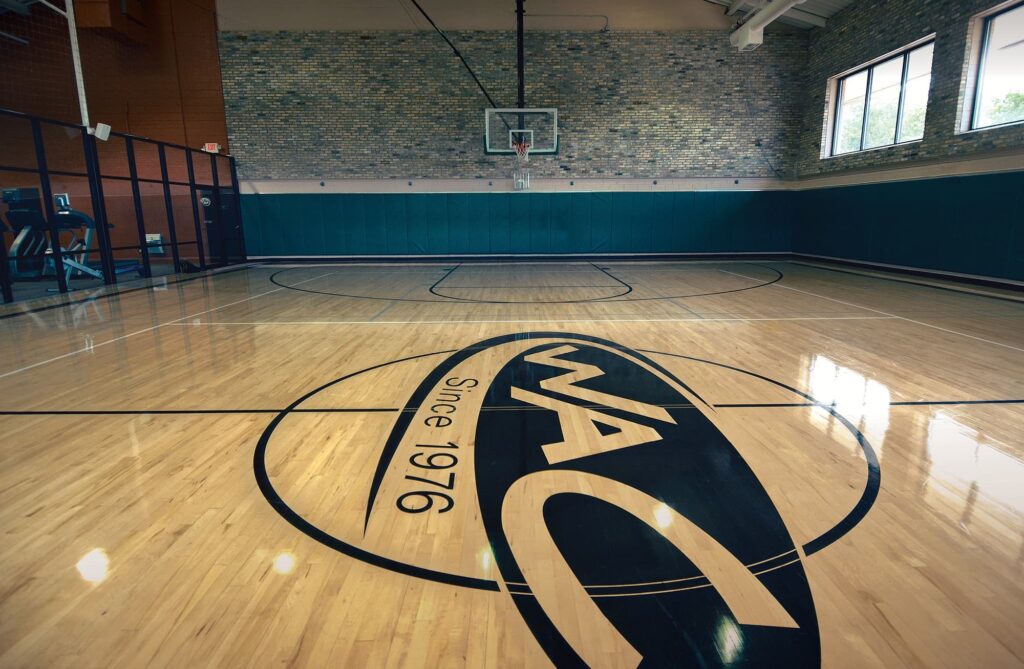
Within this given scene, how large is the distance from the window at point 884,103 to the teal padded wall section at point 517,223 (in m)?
2.33

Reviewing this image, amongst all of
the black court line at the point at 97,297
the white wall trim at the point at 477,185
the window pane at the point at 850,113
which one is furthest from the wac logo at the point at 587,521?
the window pane at the point at 850,113

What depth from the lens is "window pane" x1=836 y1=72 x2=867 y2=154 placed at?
12.7 meters

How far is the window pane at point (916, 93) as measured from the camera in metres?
10.7

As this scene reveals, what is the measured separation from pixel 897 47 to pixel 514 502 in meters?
13.3

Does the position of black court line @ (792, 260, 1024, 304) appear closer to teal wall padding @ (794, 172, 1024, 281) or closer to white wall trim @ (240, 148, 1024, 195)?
teal wall padding @ (794, 172, 1024, 281)

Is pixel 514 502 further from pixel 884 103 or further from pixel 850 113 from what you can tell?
pixel 850 113

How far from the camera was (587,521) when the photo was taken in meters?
2.49

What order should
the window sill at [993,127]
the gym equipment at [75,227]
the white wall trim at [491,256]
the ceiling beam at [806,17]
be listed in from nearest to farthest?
the window sill at [993,127] → the gym equipment at [75,227] → the ceiling beam at [806,17] → the white wall trim at [491,256]

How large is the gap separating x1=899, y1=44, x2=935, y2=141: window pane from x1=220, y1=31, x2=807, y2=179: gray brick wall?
3603mm

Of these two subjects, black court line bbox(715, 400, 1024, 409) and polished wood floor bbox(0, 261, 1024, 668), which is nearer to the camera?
polished wood floor bbox(0, 261, 1024, 668)

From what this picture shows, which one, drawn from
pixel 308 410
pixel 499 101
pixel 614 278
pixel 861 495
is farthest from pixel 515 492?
pixel 499 101

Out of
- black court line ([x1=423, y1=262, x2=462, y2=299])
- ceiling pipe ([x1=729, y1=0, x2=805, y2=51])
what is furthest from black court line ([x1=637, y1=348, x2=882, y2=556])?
ceiling pipe ([x1=729, y1=0, x2=805, y2=51])

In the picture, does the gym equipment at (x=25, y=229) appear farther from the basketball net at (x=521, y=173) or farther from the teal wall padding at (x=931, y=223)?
the teal wall padding at (x=931, y=223)

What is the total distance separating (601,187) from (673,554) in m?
13.7
